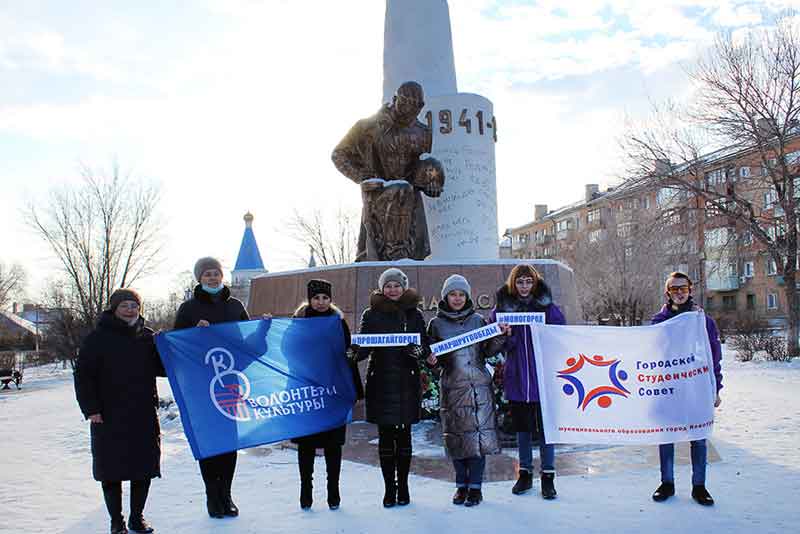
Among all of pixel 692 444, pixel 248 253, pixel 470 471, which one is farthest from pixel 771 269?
pixel 470 471

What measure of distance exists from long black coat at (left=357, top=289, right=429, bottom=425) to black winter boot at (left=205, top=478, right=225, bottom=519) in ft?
3.86

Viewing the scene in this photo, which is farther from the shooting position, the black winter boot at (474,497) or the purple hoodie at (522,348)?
the purple hoodie at (522,348)

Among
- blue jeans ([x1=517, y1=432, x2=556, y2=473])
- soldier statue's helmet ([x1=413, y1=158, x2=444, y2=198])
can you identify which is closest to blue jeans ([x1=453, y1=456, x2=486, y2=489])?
blue jeans ([x1=517, y1=432, x2=556, y2=473])

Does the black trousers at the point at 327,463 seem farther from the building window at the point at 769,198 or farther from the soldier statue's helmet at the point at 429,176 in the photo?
the building window at the point at 769,198

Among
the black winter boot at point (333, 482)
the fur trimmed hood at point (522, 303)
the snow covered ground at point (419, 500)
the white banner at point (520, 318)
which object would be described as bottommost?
the snow covered ground at point (419, 500)

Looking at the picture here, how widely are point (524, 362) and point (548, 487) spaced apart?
913mm

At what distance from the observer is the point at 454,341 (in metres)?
4.83

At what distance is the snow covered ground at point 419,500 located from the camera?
4.44 metres

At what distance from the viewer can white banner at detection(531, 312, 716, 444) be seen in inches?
197

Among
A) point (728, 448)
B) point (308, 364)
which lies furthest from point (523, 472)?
point (728, 448)

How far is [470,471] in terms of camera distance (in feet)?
16.2

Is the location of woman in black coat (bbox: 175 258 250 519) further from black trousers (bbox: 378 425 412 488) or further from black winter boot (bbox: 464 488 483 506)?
black winter boot (bbox: 464 488 483 506)

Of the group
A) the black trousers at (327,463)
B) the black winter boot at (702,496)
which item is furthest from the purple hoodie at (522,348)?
the black trousers at (327,463)

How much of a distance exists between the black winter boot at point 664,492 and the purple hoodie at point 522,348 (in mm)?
1058
